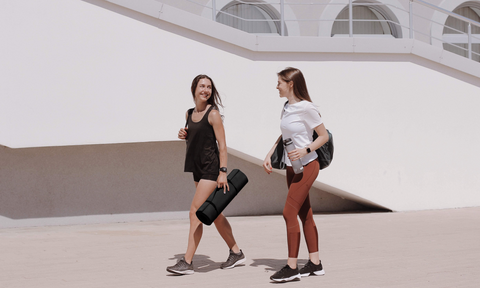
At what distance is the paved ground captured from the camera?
4.52 meters

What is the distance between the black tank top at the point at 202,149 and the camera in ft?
16.0

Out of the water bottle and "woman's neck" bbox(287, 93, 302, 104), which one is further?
"woman's neck" bbox(287, 93, 302, 104)

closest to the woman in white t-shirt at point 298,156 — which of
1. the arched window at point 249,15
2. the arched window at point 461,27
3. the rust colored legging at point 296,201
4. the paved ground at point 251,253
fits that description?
the rust colored legging at point 296,201

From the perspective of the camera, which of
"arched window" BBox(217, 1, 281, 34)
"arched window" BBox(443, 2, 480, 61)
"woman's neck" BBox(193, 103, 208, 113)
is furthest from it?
"arched window" BBox(443, 2, 480, 61)

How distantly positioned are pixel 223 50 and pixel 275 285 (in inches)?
210

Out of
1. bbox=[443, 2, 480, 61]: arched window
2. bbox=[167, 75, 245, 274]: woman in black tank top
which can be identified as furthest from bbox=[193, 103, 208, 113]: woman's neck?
bbox=[443, 2, 480, 61]: arched window

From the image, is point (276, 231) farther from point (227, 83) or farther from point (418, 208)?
point (418, 208)

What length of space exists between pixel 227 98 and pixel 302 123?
433cm

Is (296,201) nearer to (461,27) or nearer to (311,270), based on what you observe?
(311,270)

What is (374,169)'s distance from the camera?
932cm

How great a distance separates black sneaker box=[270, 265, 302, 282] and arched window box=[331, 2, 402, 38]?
35.9ft

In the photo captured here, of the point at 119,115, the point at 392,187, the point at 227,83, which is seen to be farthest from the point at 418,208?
the point at 119,115

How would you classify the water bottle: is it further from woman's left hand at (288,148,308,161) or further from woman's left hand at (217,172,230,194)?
woman's left hand at (217,172,230,194)

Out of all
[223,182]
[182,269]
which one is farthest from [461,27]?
[182,269]
